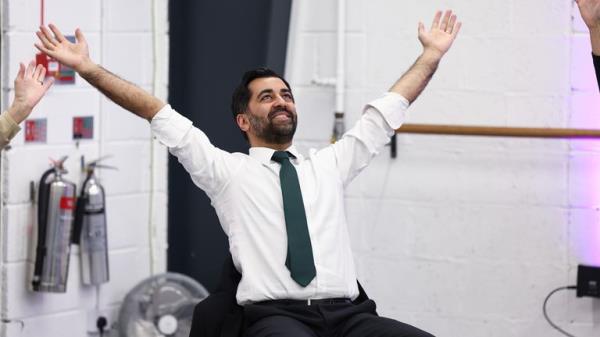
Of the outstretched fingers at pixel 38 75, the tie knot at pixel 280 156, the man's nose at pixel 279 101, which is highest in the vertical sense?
the outstretched fingers at pixel 38 75

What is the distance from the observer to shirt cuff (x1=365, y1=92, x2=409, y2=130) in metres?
3.48

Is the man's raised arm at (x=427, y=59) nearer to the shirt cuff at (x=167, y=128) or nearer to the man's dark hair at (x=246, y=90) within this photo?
the man's dark hair at (x=246, y=90)

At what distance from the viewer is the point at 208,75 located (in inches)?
183

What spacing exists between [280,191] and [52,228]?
46.9 inches

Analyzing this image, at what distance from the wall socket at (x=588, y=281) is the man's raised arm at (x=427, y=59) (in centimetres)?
109

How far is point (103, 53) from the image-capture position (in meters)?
4.47

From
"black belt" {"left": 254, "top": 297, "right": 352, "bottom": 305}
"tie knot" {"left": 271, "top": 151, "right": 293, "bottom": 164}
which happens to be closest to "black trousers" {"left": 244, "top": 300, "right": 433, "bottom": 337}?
"black belt" {"left": 254, "top": 297, "right": 352, "bottom": 305}

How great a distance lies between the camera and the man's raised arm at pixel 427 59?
3.54m

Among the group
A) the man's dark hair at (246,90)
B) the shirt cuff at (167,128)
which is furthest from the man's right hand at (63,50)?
the man's dark hair at (246,90)

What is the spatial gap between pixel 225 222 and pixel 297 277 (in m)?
0.28

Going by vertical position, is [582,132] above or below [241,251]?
above

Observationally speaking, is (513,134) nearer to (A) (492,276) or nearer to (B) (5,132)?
(A) (492,276)

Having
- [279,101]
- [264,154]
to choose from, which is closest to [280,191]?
[264,154]

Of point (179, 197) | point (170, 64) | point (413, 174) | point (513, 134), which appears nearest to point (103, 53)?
point (170, 64)
